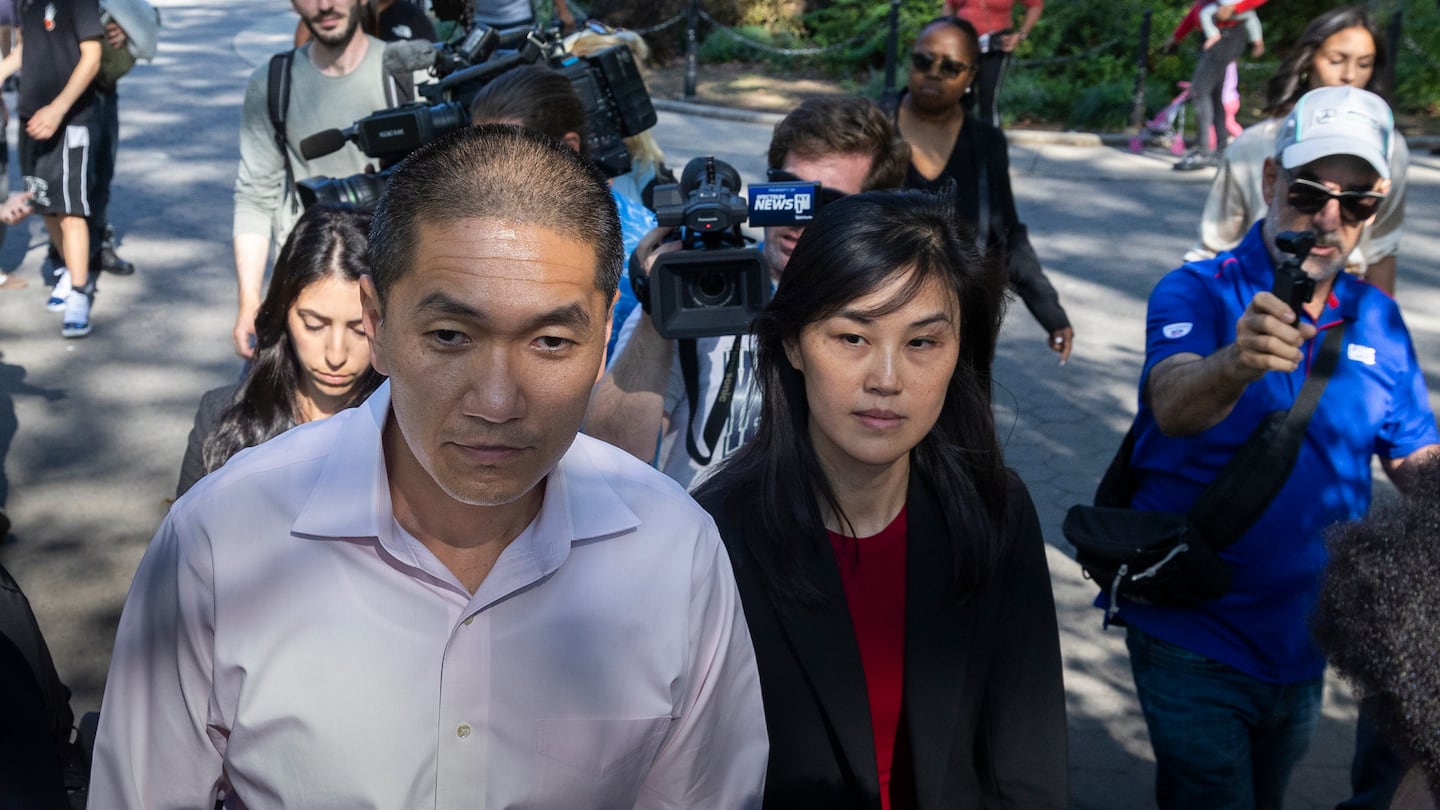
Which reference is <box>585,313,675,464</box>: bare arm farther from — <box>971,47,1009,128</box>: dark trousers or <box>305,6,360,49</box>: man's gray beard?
<box>971,47,1009,128</box>: dark trousers

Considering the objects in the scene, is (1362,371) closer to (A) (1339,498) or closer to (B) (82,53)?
(A) (1339,498)

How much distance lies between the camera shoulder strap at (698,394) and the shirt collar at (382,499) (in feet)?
3.86

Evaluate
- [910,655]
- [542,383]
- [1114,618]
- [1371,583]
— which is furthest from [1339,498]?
[542,383]

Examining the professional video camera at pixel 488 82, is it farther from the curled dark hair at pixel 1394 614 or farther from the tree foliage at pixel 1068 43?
the tree foliage at pixel 1068 43

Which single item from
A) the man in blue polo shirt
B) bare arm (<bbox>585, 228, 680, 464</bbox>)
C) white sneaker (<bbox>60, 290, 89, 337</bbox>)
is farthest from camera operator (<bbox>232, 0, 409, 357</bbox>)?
the man in blue polo shirt

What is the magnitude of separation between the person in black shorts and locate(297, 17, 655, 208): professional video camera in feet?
9.95

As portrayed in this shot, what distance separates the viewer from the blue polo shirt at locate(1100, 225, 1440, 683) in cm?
315

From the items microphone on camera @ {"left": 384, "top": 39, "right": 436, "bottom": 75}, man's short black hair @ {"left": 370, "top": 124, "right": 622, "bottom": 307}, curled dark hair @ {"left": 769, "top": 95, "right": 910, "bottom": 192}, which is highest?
man's short black hair @ {"left": 370, "top": 124, "right": 622, "bottom": 307}

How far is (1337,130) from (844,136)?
118cm

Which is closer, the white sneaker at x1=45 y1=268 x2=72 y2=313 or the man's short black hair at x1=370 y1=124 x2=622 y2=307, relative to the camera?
the man's short black hair at x1=370 y1=124 x2=622 y2=307

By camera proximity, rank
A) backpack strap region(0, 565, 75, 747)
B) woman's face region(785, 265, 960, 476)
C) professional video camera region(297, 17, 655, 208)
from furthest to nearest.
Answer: professional video camera region(297, 17, 655, 208), woman's face region(785, 265, 960, 476), backpack strap region(0, 565, 75, 747)

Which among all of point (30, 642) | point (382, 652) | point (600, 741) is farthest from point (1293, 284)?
point (30, 642)

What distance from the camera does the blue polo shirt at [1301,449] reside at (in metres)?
3.15

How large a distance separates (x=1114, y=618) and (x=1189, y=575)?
0.34m
